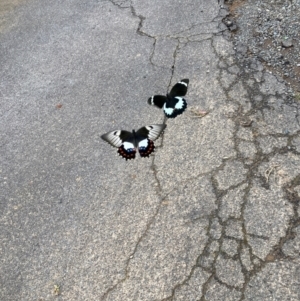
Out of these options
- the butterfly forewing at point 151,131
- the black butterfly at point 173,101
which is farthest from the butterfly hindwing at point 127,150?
the black butterfly at point 173,101

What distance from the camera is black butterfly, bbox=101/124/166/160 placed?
313 centimetres

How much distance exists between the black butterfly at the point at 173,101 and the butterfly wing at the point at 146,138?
0.81 ft

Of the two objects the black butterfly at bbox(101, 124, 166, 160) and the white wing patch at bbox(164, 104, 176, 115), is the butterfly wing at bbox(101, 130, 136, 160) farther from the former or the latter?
the white wing patch at bbox(164, 104, 176, 115)

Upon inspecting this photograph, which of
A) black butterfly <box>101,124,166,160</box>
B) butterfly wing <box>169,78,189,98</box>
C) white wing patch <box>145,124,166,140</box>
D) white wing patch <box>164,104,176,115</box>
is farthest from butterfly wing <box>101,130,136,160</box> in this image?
butterfly wing <box>169,78,189,98</box>

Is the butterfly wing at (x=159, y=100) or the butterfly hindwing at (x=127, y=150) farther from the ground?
the butterfly wing at (x=159, y=100)

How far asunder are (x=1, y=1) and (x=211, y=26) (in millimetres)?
3413

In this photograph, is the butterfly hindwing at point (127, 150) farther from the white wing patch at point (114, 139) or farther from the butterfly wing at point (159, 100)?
the butterfly wing at point (159, 100)

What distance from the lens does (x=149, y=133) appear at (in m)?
3.23

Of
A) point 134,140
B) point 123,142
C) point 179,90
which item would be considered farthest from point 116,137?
point 179,90

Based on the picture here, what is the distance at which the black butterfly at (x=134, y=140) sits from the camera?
10.3 feet

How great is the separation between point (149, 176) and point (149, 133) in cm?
39

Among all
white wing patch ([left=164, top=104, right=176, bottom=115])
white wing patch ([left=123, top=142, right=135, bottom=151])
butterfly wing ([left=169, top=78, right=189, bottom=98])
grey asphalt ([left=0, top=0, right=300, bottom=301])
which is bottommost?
grey asphalt ([left=0, top=0, right=300, bottom=301])

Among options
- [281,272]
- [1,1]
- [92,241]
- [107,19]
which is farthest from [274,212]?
[1,1]

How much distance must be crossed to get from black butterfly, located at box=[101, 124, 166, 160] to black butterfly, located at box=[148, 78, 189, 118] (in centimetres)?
23
